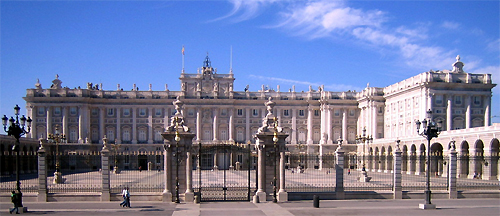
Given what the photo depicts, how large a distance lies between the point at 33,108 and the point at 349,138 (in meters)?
56.9

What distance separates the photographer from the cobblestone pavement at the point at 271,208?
24594mm

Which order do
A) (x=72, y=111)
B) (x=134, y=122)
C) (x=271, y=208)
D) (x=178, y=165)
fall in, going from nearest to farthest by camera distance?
(x=271, y=208), (x=178, y=165), (x=72, y=111), (x=134, y=122)

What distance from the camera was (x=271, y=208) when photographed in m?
25.8

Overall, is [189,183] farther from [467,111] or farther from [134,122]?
[134,122]

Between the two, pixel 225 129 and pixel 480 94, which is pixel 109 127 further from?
pixel 480 94

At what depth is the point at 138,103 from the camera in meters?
91.4

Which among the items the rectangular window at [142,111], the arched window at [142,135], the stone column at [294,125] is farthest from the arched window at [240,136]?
the rectangular window at [142,111]

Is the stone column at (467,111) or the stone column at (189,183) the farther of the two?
the stone column at (467,111)

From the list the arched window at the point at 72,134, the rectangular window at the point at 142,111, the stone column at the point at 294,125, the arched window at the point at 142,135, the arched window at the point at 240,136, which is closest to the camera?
the arched window at the point at 72,134

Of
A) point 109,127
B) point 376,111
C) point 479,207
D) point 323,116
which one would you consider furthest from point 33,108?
point 479,207

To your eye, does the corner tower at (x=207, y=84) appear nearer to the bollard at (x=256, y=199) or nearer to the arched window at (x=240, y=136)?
the arched window at (x=240, y=136)

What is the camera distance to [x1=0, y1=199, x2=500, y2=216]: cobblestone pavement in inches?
968

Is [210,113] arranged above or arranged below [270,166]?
above

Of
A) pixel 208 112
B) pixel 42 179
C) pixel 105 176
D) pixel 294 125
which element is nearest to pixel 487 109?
pixel 294 125
